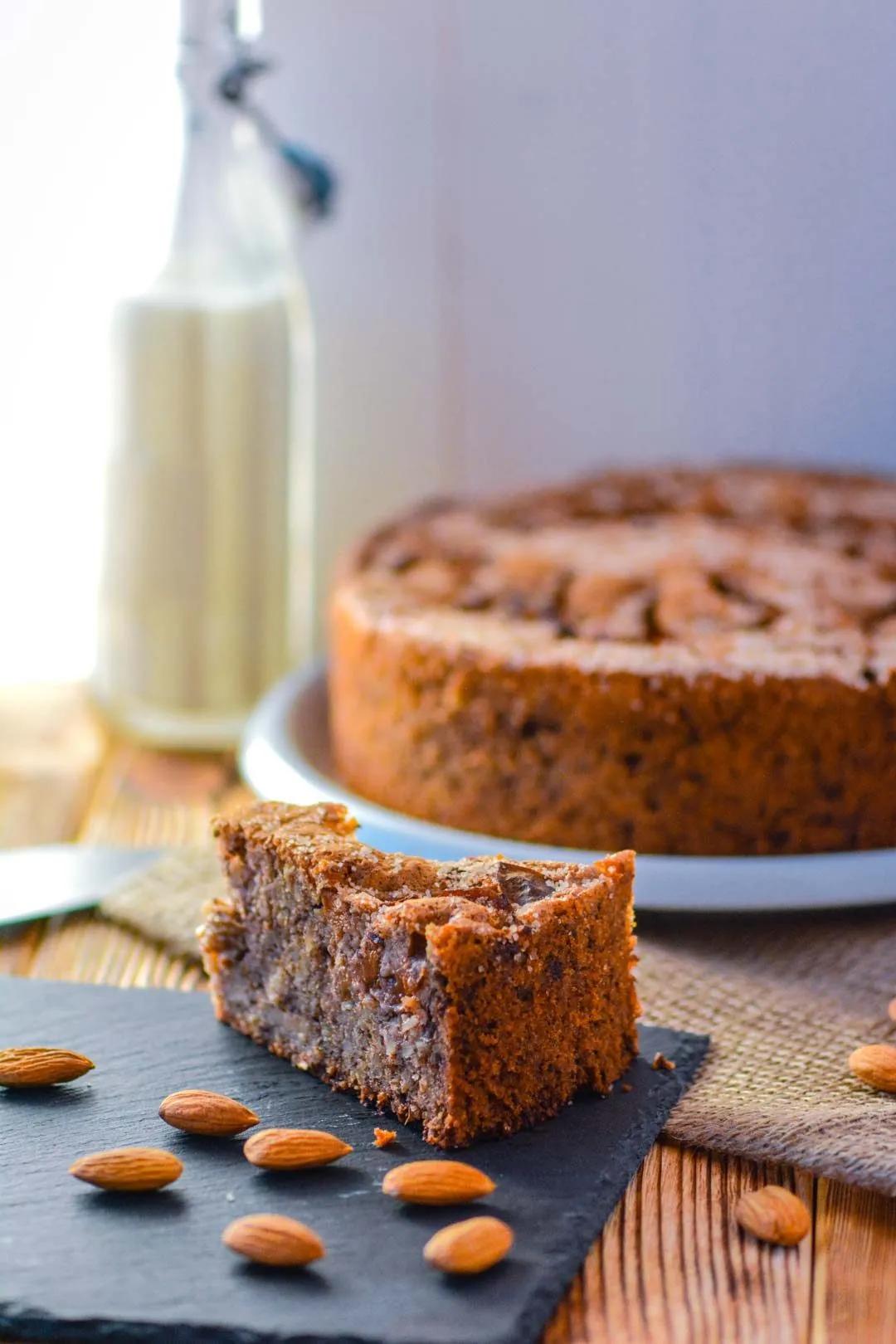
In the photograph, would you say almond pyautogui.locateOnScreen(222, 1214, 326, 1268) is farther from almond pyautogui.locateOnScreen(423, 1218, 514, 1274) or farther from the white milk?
the white milk

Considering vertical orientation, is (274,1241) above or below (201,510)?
below

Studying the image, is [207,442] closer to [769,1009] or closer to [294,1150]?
[769,1009]

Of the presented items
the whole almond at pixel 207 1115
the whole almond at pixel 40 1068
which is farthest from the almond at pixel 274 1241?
the whole almond at pixel 40 1068

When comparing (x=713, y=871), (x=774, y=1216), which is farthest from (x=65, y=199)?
(x=774, y=1216)

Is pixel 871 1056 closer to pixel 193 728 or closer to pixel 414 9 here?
pixel 193 728

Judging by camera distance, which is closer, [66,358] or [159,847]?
[159,847]

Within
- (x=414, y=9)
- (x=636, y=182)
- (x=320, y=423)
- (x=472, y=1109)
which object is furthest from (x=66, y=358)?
(x=472, y=1109)

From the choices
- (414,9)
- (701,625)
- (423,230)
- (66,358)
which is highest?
(414,9)
